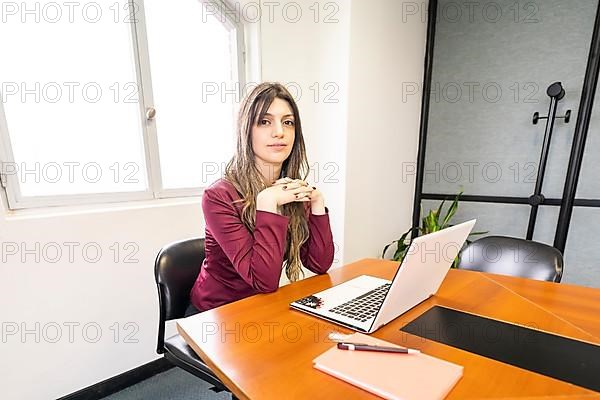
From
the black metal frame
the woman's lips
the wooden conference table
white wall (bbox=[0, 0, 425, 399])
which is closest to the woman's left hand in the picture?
the woman's lips

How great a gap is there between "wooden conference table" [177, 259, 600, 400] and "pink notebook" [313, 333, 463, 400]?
0.6 inches

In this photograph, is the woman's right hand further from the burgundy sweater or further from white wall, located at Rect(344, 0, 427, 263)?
white wall, located at Rect(344, 0, 427, 263)

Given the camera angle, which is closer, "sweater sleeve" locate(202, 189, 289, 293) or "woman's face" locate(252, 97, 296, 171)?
"sweater sleeve" locate(202, 189, 289, 293)

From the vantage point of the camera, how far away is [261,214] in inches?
39.6

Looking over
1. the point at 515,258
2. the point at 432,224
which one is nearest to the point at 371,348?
the point at 515,258

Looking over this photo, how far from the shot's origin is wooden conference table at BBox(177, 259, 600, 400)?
1.82 feet

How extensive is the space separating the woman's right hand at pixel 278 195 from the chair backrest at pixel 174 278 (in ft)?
1.37

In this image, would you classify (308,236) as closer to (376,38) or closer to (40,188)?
(40,188)

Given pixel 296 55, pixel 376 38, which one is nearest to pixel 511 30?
pixel 376 38

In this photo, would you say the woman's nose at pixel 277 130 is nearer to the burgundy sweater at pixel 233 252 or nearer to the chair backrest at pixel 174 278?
the burgundy sweater at pixel 233 252

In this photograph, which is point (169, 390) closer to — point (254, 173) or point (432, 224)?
point (254, 173)

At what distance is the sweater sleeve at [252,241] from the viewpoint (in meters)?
0.97

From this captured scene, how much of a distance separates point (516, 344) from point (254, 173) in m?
0.88

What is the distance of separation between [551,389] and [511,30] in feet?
8.76
